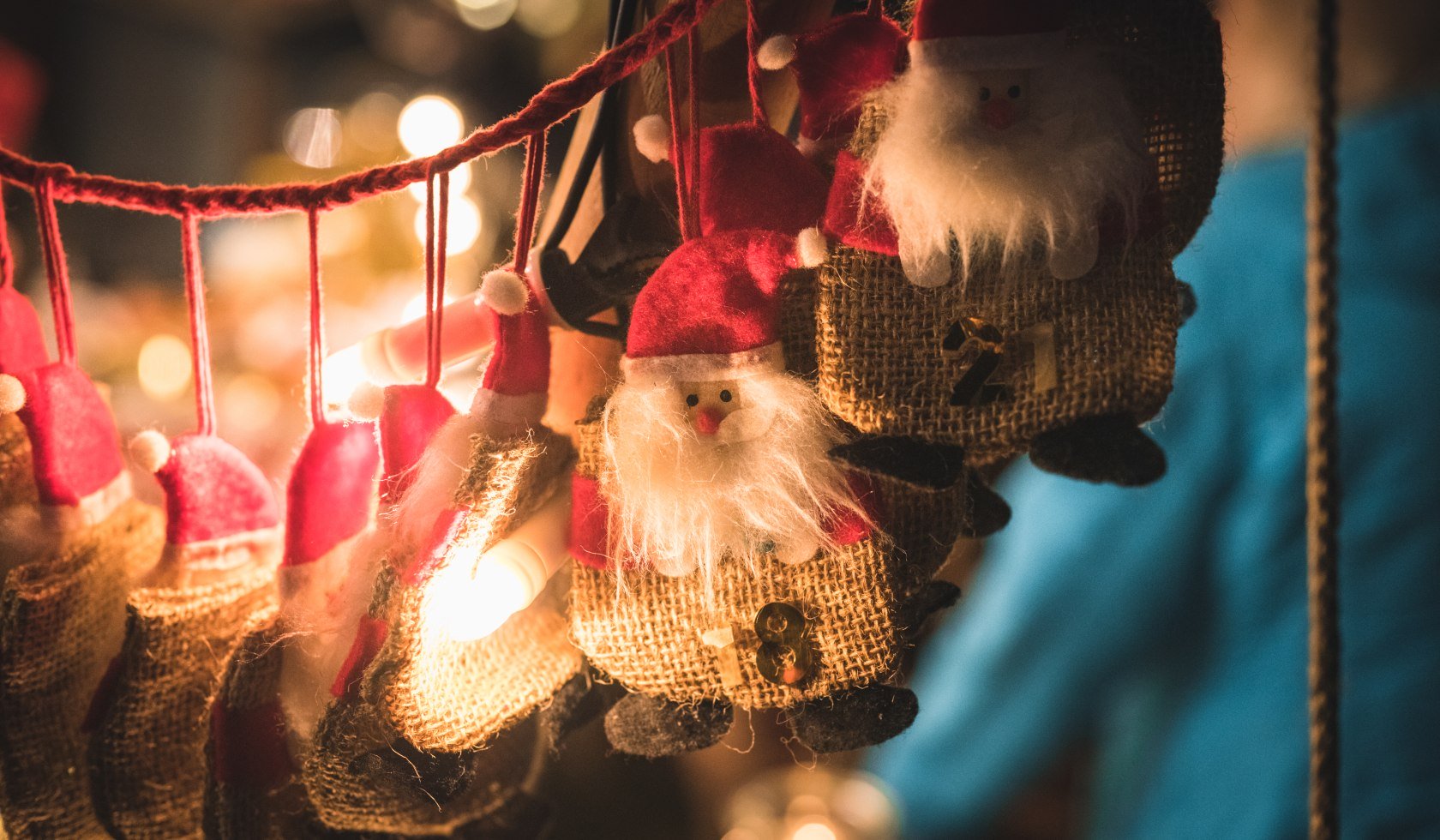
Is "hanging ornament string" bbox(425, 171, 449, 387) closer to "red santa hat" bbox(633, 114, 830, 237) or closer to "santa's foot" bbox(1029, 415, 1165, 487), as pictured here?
"red santa hat" bbox(633, 114, 830, 237)

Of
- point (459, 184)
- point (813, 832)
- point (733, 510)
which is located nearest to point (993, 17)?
point (733, 510)

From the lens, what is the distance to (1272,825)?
928mm

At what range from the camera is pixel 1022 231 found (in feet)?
1.09

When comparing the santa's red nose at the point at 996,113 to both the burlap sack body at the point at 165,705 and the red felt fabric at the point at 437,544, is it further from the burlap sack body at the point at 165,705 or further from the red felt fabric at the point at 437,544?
the burlap sack body at the point at 165,705

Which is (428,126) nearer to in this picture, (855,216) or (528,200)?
(528,200)

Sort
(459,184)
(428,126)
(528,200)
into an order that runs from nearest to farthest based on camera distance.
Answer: (528,200) < (459,184) < (428,126)

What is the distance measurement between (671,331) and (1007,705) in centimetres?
98

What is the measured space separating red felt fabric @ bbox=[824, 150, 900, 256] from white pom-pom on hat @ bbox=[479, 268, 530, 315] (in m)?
0.14

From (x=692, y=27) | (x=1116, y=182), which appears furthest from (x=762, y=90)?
(x=1116, y=182)

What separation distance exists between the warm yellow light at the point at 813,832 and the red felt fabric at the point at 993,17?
117 cm

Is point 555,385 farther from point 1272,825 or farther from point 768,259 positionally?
A: point 1272,825

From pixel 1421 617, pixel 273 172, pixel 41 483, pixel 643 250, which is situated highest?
pixel 273 172

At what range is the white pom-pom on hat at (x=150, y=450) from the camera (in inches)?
16.7

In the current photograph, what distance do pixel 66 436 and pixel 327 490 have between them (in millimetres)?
141
